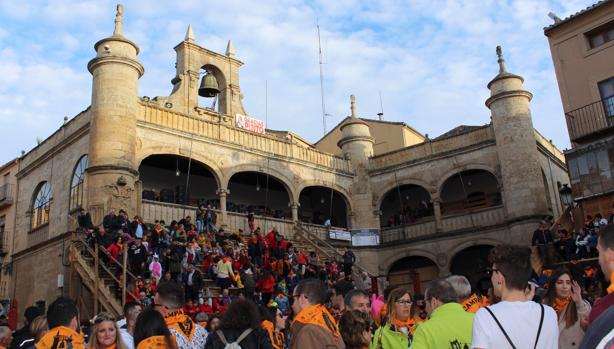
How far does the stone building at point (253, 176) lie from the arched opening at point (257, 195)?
0.07 m

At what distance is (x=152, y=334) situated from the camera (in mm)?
4340

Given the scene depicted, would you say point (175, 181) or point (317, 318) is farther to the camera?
point (175, 181)

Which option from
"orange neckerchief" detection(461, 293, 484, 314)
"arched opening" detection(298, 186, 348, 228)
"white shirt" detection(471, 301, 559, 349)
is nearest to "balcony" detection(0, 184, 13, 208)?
"arched opening" detection(298, 186, 348, 228)

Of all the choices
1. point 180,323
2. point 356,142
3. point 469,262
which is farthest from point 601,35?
point 180,323

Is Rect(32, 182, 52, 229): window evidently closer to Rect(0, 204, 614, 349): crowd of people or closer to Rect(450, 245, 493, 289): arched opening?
Rect(0, 204, 614, 349): crowd of people

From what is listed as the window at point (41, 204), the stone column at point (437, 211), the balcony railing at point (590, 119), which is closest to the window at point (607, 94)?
the balcony railing at point (590, 119)

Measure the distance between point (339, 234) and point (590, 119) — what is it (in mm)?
12267

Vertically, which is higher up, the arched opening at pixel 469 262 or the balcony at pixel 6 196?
the balcony at pixel 6 196

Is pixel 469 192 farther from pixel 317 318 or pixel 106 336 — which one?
pixel 106 336

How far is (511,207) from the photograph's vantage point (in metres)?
24.2

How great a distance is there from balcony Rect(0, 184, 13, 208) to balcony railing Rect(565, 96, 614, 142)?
2712 cm

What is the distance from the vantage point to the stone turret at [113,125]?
1938 cm

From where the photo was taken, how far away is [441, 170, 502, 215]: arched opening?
28.4m

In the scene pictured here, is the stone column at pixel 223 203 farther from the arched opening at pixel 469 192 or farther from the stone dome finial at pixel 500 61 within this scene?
the stone dome finial at pixel 500 61
